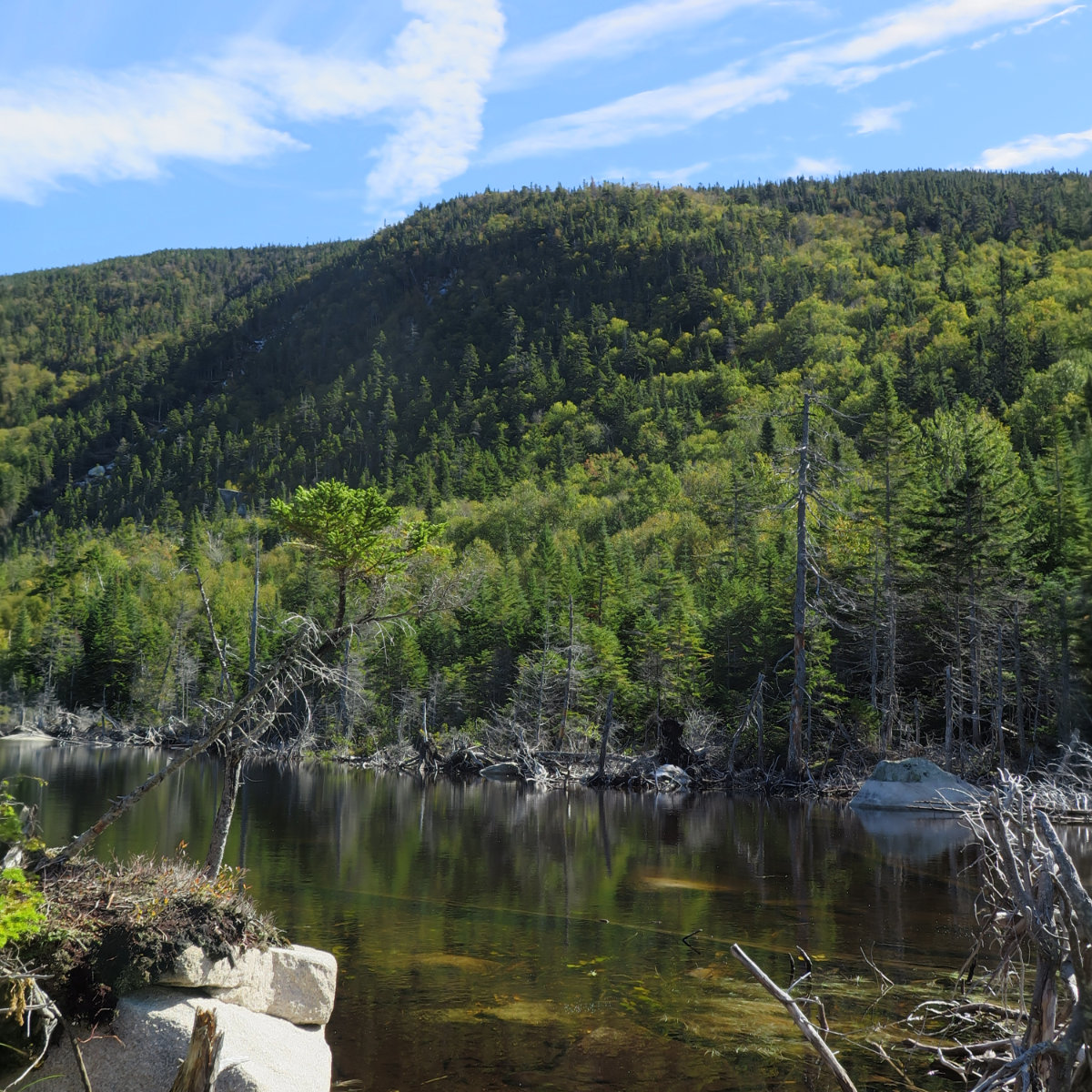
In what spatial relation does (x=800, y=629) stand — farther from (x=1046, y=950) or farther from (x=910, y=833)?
(x=1046, y=950)

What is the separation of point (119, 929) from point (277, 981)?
5.95 ft

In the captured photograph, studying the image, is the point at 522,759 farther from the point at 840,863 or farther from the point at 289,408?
the point at 289,408

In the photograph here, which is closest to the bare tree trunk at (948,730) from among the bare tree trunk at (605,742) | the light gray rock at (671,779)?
the light gray rock at (671,779)

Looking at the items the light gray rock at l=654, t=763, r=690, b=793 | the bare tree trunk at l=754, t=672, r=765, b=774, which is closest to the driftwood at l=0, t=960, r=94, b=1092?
the bare tree trunk at l=754, t=672, r=765, b=774

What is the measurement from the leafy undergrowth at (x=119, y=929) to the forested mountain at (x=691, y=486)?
7.06 meters

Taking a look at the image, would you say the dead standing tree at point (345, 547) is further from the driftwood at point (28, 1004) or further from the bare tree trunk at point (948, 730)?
the bare tree trunk at point (948, 730)

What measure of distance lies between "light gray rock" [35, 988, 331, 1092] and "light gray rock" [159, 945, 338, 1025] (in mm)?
241

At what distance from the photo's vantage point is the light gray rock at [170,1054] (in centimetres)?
784

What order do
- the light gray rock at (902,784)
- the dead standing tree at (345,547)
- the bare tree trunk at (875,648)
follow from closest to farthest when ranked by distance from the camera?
the dead standing tree at (345,547), the light gray rock at (902,784), the bare tree trunk at (875,648)

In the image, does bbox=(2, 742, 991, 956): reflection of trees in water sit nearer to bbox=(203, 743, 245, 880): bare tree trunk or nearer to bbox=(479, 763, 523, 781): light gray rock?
bbox=(203, 743, 245, 880): bare tree trunk

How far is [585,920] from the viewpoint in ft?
52.6

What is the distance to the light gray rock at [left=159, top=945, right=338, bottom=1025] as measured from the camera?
884cm

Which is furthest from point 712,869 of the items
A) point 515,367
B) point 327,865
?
point 515,367

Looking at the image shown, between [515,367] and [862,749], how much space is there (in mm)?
131782
